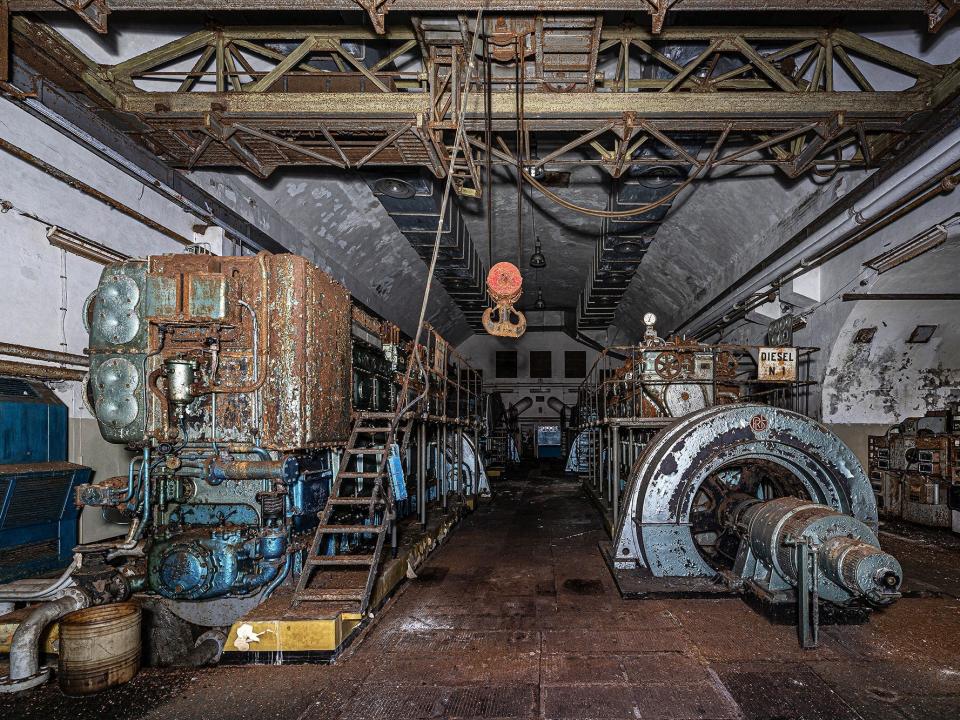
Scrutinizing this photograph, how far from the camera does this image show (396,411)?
5805 mm

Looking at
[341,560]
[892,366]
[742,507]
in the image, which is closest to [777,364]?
[892,366]

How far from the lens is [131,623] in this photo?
374 centimetres

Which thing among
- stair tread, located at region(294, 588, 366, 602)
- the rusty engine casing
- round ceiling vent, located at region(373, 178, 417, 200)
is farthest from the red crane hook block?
round ceiling vent, located at region(373, 178, 417, 200)

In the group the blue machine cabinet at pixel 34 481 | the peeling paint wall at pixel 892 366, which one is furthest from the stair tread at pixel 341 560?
the peeling paint wall at pixel 892 366

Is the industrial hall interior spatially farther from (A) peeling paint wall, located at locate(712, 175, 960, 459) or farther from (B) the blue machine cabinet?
(A) peeling paint wall, located at locate(712, 175, 960, 459)

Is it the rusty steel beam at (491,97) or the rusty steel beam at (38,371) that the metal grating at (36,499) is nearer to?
the rusty steel beam at (38,371)

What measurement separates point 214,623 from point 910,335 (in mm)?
11011

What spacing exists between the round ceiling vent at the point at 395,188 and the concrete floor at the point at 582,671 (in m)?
7.52

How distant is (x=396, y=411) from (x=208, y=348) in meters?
1.95

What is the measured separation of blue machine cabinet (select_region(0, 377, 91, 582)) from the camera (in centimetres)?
460

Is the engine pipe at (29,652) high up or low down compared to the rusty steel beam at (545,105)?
down

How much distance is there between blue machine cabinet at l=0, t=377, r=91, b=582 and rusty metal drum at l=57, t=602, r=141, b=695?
154cm

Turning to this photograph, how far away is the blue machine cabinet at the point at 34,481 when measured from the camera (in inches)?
181

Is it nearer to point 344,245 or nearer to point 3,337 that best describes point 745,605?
point 3,337
